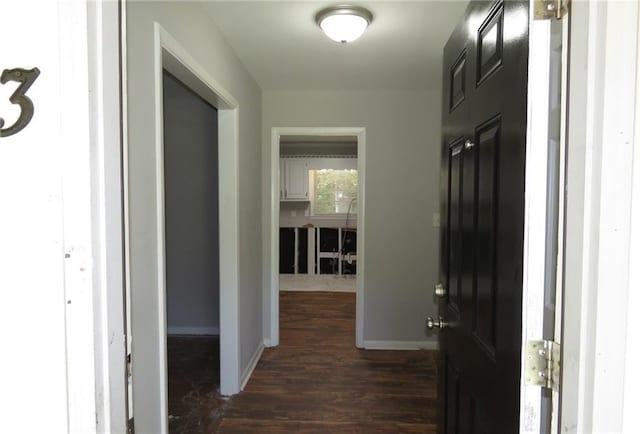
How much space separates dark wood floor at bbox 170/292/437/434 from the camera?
2240 mm

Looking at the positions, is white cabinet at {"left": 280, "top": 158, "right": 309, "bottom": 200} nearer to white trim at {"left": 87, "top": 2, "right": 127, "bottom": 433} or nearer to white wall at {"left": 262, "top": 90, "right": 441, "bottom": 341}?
white wall at {"left": 262, "top": 90, "right": 441, "bottom": 341}

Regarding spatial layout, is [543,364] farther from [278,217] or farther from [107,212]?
[278,217]

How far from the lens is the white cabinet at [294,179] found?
6.34 metres

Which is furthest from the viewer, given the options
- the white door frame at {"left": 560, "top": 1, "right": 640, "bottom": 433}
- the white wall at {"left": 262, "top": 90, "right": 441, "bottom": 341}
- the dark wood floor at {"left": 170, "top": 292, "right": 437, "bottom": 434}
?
the white wall at {"left": 262, "top": 90, "right": 441, "bottom": 341}

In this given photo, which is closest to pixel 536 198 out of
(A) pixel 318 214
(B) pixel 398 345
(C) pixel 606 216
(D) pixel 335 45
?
(C) pixel 606 216

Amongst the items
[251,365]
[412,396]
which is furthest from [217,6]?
[412,396]

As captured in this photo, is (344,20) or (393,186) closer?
(344,20)

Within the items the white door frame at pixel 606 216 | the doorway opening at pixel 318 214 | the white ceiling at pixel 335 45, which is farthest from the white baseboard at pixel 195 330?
the white door frame at pixel 606 216

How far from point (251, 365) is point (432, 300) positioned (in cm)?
170

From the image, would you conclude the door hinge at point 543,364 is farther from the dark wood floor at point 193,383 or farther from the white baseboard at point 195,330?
the white baseboard at point 195,330

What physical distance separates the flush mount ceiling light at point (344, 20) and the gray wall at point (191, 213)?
1855mm

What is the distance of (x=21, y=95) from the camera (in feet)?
2.12

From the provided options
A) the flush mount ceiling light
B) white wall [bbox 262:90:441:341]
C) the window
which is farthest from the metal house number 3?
the window

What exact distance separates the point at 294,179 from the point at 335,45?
410 centimetres
